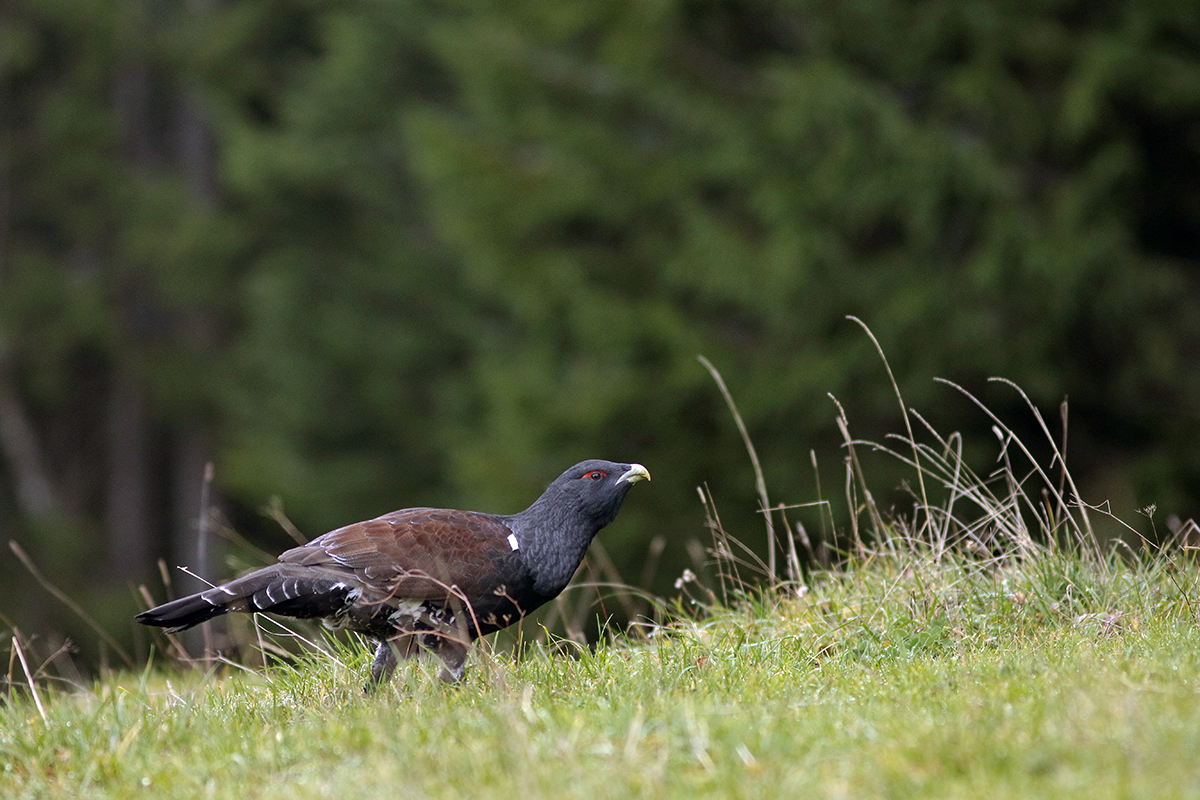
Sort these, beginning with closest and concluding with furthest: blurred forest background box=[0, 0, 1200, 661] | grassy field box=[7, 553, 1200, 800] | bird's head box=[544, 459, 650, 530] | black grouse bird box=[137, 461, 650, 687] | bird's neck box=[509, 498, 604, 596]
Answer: grassy field box=[7, 553, 1200, 800] < black grouse bird box=[137, 461, 650, 687] < bird's neck box=[509, 498, 604, 596] < bird's head box=[544, 459, 650, 530] < blurred forest background box=[0, 0, 1200, 661]

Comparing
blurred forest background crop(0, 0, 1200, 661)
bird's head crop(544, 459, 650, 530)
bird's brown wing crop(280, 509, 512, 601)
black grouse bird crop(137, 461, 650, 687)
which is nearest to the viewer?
black grouse bird crop(137, 461, 650, 687)

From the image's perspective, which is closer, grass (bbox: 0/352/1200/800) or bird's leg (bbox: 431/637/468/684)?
grass (bbox: 0/352/1200/800)

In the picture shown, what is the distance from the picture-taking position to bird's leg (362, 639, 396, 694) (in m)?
4.42

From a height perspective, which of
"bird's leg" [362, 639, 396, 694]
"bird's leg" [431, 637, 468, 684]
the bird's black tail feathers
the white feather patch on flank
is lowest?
"bird's leg" [362, 639, 396, 694]

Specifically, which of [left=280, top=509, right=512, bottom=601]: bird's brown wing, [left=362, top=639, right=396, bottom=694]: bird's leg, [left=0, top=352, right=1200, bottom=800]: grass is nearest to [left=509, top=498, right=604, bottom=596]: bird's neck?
[left=280, top=509, right=512, bottom=601]: bird's brown wing

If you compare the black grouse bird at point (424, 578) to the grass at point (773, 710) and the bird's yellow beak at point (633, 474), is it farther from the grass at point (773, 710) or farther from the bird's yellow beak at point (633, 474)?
the grass at point (773, 710)

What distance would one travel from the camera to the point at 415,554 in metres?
4.58

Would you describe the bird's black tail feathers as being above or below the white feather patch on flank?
Result: above

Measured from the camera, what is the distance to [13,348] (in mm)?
20562

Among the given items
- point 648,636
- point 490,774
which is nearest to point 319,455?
point 648,636

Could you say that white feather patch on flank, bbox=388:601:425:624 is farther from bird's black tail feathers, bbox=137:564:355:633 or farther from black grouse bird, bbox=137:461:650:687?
bird's black tail feathers, bbox=137:564:355:633

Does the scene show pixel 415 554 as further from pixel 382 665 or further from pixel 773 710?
pixel 773 710

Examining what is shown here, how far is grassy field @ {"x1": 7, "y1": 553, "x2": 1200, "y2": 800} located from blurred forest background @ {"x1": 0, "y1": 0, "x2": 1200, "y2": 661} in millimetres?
3556

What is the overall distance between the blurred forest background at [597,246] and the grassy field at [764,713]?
356 centimetres
